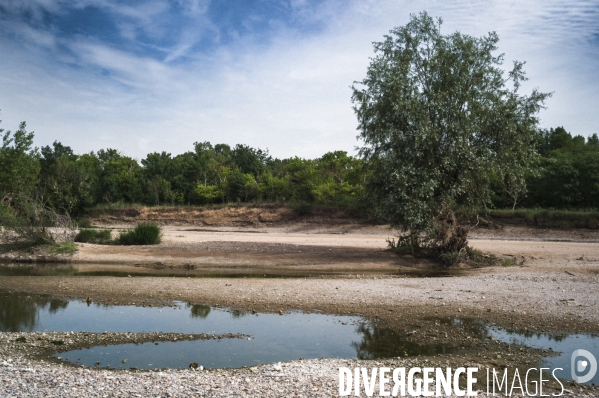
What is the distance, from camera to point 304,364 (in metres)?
8.98

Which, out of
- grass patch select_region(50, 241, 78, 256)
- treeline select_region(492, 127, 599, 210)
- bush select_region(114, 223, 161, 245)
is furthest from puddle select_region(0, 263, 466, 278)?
treeline select_region(492, 127, 599, 210)

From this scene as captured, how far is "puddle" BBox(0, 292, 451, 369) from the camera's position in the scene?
32.1 feet

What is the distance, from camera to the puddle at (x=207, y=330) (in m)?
9.77

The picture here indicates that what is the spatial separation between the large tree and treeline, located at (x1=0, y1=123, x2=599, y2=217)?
15.6m

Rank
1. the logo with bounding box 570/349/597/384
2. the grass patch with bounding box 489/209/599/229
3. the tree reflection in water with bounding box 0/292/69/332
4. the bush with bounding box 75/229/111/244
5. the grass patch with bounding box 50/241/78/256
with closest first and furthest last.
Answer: the logo with bounding box 570/349/597/384 → the tree reflection in water with bounding box 0/292/69/332 → the grass patch with bounding box 50/241/78/256 → the bush with bounding box 75/229/111/244 → the grass patch with bounding box 489/209/599/229

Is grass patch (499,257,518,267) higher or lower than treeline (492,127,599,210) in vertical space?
lower

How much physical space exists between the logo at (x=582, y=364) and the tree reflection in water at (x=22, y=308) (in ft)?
38.2

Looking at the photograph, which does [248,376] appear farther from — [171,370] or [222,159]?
[222,159]

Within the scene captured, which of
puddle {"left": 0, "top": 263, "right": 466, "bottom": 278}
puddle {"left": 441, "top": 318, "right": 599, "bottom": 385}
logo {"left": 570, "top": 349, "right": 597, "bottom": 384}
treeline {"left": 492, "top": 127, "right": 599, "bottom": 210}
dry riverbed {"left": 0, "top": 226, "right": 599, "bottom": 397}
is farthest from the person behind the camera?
treeline {"left": 492, "top": 127, "right": 599, "bottom": 210}

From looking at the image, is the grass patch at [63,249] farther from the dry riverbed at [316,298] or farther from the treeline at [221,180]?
the treeline at [221,180]

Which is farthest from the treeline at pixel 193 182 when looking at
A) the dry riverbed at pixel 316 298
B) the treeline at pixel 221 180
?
the dry riverbed at pixel 316 298

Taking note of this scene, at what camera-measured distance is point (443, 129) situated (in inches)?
960

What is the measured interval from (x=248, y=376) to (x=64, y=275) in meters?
15.7

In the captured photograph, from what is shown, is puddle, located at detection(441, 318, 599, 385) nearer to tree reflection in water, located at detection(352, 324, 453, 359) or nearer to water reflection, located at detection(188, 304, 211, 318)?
tree reflection in water, located at detection(352, 324, 453, 359)
